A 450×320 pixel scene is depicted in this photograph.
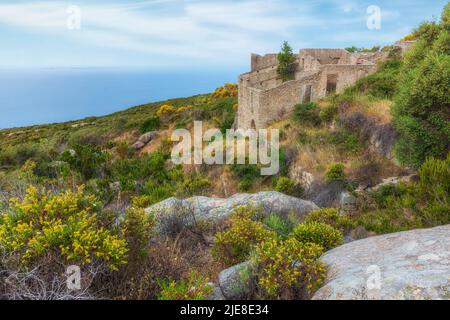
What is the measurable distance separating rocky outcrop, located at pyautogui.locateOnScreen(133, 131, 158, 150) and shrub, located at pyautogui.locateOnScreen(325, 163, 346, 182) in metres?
21.3

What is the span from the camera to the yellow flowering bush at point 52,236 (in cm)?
377

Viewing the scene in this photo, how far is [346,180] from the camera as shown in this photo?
1010cm

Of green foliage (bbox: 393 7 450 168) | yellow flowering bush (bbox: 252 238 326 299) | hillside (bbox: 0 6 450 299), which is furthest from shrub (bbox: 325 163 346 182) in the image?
yellow flowering bush (bbox: 252 238 326 299)

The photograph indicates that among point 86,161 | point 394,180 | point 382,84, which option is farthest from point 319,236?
point 382,84

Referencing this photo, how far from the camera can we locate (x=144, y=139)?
29.8m

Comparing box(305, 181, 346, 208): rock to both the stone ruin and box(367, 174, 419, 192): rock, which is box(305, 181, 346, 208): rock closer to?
box(367, 174, 419, 192): rock

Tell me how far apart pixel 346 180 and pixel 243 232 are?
5.99 metres

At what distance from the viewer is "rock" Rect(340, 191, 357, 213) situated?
30.5ft

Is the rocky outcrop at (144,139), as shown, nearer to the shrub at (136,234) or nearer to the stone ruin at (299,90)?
the stone ruin at (299,90)

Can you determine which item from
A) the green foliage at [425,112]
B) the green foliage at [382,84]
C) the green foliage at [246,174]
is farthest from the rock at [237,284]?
the green foliage at [382,84]

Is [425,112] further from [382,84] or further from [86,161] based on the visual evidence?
[86,161]

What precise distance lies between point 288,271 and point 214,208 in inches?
177
